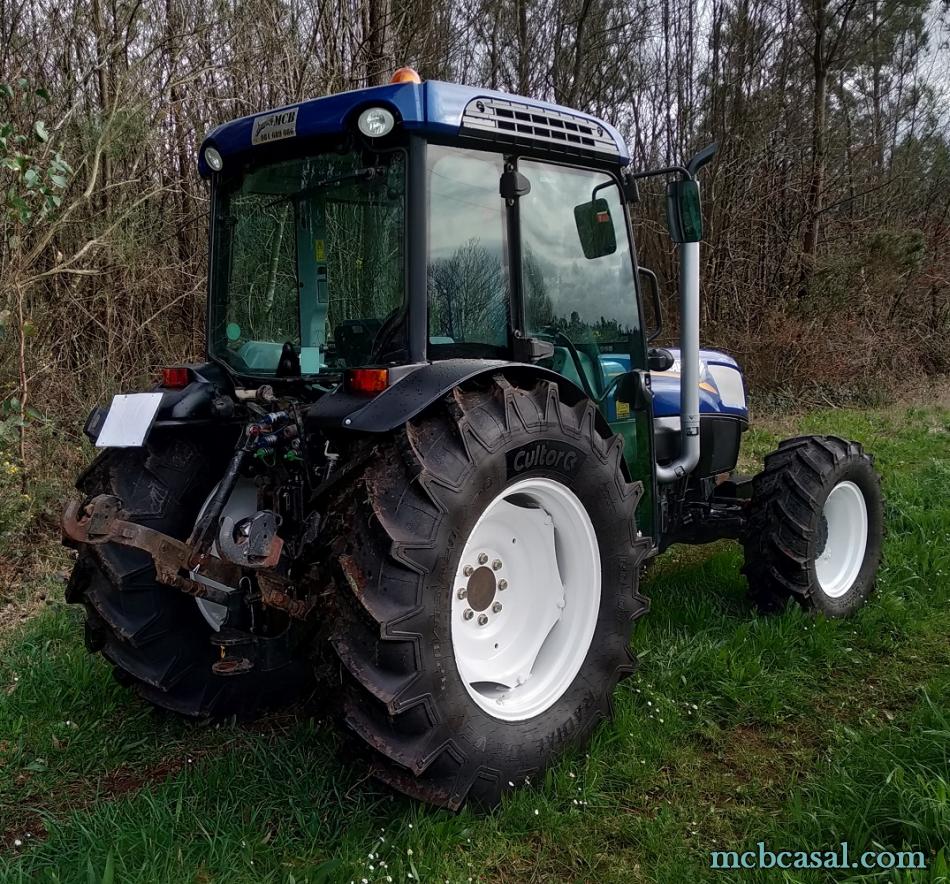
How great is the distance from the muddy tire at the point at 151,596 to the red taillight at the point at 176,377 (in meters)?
0.23

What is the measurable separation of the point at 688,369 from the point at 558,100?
948cm

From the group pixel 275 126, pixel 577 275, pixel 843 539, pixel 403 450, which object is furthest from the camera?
pixel 843 539

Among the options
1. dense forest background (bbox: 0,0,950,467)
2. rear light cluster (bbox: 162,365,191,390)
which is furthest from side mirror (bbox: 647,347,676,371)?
dense forest background (bbox: 0,0,950,467)

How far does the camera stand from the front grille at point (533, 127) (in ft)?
8.48

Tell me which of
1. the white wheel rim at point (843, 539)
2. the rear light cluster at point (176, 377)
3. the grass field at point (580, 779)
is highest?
the rear light cluster at point (176, 377)

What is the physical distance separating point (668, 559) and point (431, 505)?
3.00 meters

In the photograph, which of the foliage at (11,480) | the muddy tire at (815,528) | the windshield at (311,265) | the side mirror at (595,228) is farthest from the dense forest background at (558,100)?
the muddy tire at (815,528)

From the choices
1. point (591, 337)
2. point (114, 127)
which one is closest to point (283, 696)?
point (591, 337)

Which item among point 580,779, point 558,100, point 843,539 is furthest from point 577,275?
point 558,100

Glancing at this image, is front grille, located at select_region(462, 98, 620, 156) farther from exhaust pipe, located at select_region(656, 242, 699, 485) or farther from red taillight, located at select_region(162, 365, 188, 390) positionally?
→ red taillight, located at select_region(162, 365, 188, 390)

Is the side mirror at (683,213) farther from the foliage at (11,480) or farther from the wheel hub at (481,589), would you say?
the foliage at (11,480)

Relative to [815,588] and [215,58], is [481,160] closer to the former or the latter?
[815,588]

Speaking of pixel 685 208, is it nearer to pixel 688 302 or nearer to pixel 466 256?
pixel 688 302

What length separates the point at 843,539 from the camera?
408 cm
